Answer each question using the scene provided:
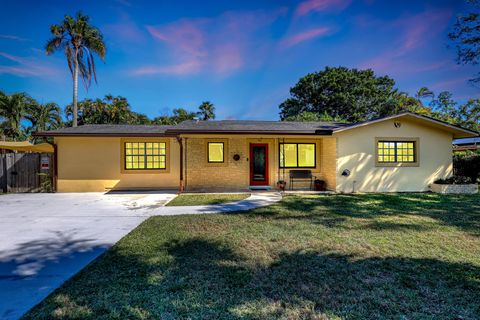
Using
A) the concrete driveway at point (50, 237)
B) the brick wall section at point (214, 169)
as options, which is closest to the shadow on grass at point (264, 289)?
the concrete driveway at point (50, 237)

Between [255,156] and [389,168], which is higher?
[255,156]

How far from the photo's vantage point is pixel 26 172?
36.7 ft

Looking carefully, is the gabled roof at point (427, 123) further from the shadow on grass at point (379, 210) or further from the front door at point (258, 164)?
the front door at point (258, 164)

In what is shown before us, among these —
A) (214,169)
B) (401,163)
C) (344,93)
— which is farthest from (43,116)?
(344,93)

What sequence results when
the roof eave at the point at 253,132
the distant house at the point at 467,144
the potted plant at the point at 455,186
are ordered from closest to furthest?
1. the roof eave at the point at 253,132
2. the potted plant at the point at 455,186
3. the distant house at the point at 467,144

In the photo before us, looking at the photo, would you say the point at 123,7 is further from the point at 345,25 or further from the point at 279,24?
the point at 345,25

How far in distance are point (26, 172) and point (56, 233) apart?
882 cm

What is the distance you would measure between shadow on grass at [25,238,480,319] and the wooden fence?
10.4 meters

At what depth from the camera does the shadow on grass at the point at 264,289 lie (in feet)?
7.72

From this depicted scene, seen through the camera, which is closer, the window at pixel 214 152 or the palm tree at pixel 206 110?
the window at pixel 214 152

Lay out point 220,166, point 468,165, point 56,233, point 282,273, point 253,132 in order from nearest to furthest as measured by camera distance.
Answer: point 282,273 → point 56,233 → point 253,132 → point 220,166 → point 468,165

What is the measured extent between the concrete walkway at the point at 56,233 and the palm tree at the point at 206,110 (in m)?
27.6

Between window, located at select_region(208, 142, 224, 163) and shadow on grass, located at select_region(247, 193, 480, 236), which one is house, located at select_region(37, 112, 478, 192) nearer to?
window, located at select_region(208, 142, 224, 163)

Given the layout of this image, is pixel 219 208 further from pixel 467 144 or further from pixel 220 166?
pixel 467 144
